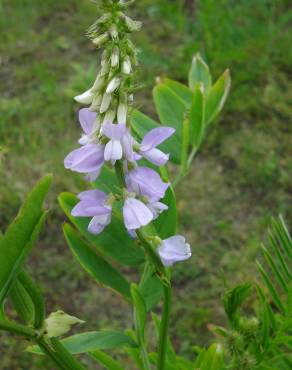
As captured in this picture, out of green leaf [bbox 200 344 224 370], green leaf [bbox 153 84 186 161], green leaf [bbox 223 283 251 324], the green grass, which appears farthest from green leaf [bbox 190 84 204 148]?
the green grass

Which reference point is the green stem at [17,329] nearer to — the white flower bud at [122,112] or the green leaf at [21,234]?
the green leaf at [21,234]

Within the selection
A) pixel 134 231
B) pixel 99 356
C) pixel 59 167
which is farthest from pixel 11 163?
pixel 134 231

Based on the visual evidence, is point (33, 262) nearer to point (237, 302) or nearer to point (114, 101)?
point (237, 302)

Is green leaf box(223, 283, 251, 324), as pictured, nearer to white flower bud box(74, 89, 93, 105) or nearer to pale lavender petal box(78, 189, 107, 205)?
pale lavender petal box(78, 189, 107, 205)

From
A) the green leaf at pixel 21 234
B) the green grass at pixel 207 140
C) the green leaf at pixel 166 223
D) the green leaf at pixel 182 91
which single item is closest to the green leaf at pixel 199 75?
the green leaf at pixel 182 91

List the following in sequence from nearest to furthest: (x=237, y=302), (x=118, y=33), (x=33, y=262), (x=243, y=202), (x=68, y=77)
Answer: (x=118, y=33), (x=237, y=302), (x=33, y=262), (x=243, y=202), (x=68, y=77)

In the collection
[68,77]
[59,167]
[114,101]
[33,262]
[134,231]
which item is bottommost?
[33,262]
